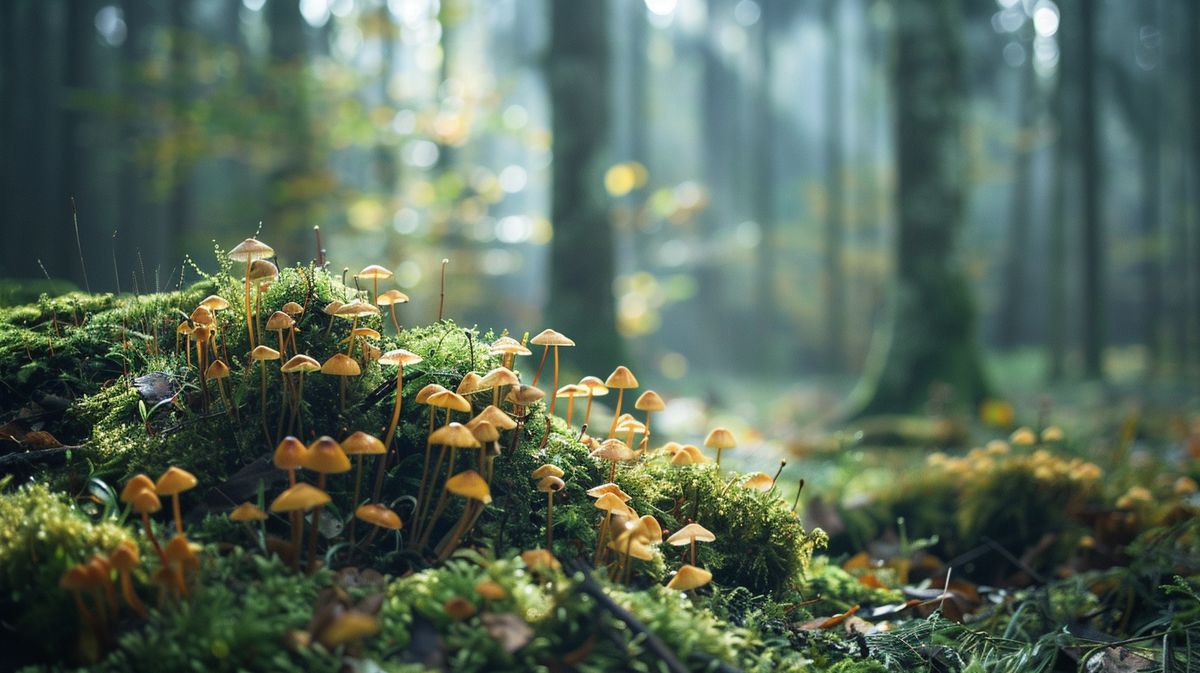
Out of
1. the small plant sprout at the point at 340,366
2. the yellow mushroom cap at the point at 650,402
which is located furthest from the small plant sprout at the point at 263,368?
the yellow mushroom cap at the point at 650,402

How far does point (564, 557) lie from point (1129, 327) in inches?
1700

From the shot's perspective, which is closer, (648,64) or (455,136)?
(455,136)

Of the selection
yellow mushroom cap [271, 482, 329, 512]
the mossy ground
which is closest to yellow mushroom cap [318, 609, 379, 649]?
the mossy ground

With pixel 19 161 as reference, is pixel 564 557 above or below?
below

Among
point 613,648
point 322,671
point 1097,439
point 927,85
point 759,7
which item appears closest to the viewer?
point 322,671

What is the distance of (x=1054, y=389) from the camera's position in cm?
1658

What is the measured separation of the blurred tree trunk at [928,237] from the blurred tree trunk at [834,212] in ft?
73.0

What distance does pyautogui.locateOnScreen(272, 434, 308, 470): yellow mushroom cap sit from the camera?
5.39 feet

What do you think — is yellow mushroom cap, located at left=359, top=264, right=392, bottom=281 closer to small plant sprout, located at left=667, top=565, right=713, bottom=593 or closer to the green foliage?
the green foliage

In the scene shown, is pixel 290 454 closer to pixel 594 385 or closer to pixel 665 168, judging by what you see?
pixel 594 385

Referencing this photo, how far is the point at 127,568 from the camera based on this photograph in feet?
5.05

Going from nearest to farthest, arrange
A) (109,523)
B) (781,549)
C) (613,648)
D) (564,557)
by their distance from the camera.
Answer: (613,648) < (109,523) < (564,557) < (781,549)

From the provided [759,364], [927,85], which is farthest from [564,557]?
[759,364]

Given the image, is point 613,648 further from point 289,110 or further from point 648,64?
point 648,64
